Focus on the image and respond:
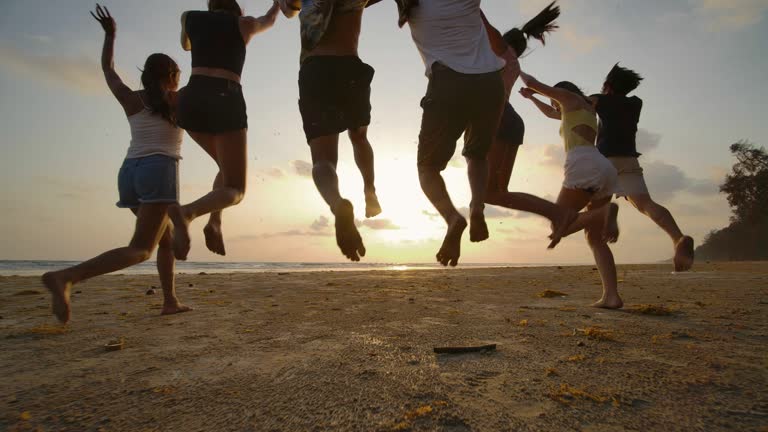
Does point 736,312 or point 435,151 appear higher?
point 435,151

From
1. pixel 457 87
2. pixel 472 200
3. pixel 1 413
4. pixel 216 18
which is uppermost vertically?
Result: pixel 216 18

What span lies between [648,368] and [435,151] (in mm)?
1707

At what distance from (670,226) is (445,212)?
309cm

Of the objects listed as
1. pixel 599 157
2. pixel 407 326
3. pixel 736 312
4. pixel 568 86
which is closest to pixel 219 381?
pixel 407 326

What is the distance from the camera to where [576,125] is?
400cm

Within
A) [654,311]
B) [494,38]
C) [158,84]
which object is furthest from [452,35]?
[654,311]

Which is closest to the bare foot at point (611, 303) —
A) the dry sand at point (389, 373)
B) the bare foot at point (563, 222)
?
the dry sand at point (389, 373)

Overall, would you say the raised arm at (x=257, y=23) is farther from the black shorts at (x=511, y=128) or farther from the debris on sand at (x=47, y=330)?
the debris on sand at (x=47, y=330)

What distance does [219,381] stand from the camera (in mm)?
2029

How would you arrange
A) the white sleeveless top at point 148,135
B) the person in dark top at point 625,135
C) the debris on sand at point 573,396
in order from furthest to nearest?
the person in dark top at point 625,135, the white sleeveless top at point 148,135, the debris on sand at point 573,396

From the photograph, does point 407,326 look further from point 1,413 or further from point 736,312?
point 736,312

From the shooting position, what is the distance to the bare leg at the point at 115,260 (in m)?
3.13

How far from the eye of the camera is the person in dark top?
4586mm

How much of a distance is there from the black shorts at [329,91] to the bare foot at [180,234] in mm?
1135
